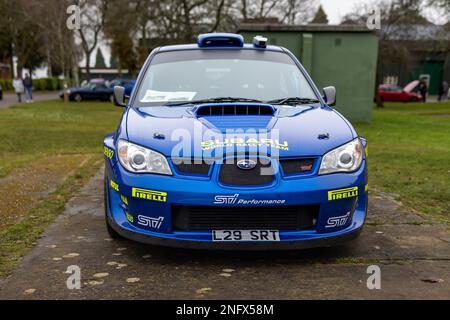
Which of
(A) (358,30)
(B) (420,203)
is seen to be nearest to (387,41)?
(A) (358,30)

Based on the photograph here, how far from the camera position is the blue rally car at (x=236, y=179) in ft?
11.7

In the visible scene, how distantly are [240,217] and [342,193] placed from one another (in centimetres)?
73

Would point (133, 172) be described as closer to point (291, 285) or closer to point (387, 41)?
point (291, 285)

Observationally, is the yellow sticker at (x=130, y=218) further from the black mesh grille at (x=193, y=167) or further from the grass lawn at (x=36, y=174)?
the grass lawn at (x=36, y=174)

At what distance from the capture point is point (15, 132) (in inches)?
537

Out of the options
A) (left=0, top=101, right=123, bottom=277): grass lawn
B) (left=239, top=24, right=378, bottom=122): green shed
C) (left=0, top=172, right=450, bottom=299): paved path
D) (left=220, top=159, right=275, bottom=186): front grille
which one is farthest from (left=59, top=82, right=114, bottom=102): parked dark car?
(left=220, top=159, right=275, bottom=186): front grille

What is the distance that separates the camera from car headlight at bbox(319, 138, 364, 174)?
3.72 m

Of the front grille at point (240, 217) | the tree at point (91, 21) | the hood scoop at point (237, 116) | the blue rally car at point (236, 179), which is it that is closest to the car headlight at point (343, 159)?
the blue rally car at point (236, 179)

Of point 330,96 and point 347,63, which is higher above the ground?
point 347,63

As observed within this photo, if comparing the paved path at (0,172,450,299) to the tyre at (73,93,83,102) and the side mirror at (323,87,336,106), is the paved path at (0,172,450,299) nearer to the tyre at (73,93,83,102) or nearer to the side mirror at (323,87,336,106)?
the side mirror at (323,87,336,106)

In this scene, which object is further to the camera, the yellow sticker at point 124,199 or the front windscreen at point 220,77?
the front windscreen at point 220,77

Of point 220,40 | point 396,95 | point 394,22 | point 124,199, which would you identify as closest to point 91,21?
point 394,22

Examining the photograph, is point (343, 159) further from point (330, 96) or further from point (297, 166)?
point (330, 96)

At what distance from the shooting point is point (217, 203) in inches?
138
